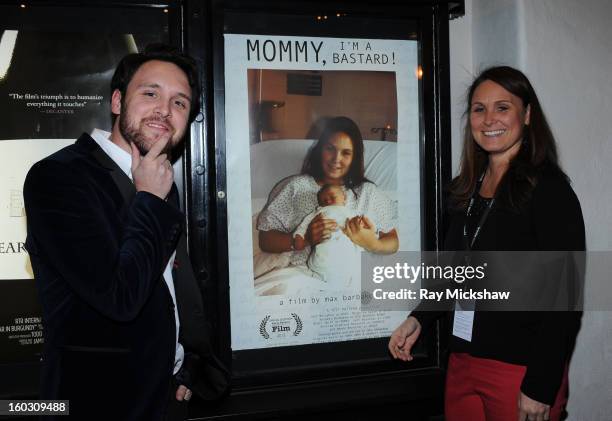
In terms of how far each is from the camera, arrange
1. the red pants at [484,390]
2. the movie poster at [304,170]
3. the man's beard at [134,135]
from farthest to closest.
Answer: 1. the movie poster at [304,170]
2. the red pants at [484,390]
3. the man's beard at [134,135]

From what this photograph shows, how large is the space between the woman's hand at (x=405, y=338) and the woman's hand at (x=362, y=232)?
1.27 feet

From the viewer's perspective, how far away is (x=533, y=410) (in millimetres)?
1530

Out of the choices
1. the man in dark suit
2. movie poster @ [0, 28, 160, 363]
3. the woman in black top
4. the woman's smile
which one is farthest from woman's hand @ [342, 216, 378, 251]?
movie poster @ [0, 28, 160, 363]

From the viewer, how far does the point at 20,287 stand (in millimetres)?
1912

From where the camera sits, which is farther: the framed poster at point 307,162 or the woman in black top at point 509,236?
the framed poster at point 307,162

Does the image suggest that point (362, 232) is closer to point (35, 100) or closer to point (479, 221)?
point (479, 221)

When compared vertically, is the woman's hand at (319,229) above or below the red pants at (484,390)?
above

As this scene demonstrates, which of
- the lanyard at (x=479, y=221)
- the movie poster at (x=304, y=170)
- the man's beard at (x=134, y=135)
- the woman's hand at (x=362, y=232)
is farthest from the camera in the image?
the woman's hand at (x=362, y=232)

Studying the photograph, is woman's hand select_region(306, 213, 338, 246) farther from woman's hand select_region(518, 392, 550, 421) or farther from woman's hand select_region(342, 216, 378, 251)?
woman's hand select_region(518, 392, 550, 421)

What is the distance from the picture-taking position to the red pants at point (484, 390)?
1644mm

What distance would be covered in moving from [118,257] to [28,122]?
3.29ft

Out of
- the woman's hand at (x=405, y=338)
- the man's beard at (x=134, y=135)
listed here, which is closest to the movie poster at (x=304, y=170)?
the woman's hand at (x=405, y=338)

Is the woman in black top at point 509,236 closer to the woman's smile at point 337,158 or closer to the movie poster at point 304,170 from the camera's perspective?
the movie poster at point 304,170

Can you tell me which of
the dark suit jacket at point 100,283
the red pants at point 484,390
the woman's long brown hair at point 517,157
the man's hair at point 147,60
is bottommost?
the red pants at point 484,390
